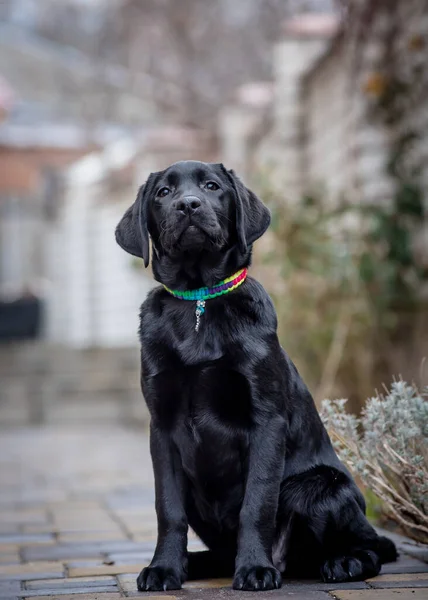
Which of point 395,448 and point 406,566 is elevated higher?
point 395,448

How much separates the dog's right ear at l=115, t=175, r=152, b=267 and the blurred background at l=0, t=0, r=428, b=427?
3.35 m

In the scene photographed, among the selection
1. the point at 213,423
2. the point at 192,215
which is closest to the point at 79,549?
the point at 213,423

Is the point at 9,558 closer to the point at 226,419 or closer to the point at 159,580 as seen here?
the point at 159,580

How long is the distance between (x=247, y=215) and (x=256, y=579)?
109 centimetres

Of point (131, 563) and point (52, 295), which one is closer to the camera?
point (131, 563)

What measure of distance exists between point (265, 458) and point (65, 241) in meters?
14.6

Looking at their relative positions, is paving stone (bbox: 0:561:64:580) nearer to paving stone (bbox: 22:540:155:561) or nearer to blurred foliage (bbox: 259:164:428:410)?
paving stone (bbox: 22:540:155:561)

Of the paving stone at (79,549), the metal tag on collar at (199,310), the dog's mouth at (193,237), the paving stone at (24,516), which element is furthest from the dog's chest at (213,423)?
the paving stone at (24,516)

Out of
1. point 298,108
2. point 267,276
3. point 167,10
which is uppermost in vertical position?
point 167,10

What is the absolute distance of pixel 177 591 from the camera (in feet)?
9.30

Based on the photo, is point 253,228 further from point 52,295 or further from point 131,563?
point 52,295

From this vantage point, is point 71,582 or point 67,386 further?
point 67,386

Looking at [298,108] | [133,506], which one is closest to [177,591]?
[133,506]

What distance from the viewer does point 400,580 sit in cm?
296
